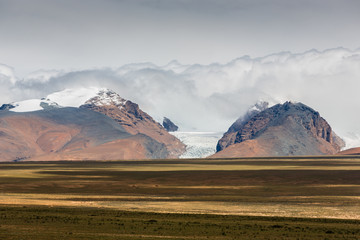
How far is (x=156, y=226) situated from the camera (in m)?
55.2

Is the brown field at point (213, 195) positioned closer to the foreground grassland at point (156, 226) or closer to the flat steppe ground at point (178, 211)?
the flat steppe ground at point (178, 211)

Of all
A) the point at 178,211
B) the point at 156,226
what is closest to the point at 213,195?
the point at 178,211

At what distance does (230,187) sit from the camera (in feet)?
361

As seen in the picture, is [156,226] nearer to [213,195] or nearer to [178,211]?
[178,211]

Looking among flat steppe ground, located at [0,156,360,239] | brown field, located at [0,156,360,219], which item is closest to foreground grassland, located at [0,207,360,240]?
flat steppe ground, located at [0,156,360,239]

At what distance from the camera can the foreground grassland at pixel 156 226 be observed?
49.7m

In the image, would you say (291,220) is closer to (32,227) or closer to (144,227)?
(144,227)

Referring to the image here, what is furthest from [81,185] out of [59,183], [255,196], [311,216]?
[311,216]

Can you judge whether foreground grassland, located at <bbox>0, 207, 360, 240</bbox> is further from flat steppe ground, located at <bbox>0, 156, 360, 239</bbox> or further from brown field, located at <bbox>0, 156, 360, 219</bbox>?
brown field, located at <bbox>0, 156, 360, 219</bbox>

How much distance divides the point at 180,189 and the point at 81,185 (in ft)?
61.4

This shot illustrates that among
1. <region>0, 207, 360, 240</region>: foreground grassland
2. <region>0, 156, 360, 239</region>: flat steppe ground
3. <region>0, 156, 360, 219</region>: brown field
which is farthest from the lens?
<region>0, 156, 360, 219</region>: brown field

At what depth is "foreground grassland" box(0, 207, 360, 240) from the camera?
4969cm

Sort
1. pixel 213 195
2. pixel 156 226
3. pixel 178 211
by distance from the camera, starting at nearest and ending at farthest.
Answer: pixel 156 226
pixel 178 211
pixel 213 195

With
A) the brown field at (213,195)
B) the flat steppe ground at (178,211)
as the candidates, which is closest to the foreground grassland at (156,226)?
the flat steppe ground at (178,211)
